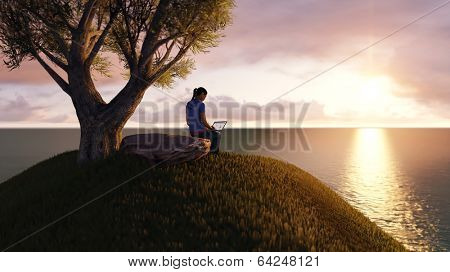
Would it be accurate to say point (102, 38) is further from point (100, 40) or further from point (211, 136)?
point (211, 136)

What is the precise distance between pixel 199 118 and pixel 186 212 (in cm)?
537

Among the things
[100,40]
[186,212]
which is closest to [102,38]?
[100,40]

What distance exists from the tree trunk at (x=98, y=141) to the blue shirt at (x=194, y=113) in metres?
4.53

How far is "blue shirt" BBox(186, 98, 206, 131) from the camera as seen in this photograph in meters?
16.5

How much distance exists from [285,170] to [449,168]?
20713 cm

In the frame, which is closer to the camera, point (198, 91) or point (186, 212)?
point (186, 212)

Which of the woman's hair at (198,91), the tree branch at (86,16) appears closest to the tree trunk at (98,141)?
the tree branch at (86,16)

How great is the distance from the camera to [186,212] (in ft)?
42.1

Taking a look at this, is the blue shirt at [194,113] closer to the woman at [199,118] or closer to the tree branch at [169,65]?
the woman at [199,118]

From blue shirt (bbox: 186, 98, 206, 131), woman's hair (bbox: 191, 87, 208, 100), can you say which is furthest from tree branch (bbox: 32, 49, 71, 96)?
woman's hair (bbox: 191, 87, 208, 100)

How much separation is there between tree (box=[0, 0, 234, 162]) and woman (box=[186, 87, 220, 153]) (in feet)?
10.8

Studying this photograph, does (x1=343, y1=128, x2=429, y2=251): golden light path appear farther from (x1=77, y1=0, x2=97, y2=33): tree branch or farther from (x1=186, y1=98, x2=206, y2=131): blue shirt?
(x1=77, y1=0, x2=97, y2=33): tree branch

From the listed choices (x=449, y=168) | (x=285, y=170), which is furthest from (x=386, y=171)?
(x=285, y=170)

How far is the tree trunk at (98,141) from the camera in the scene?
18.9m
